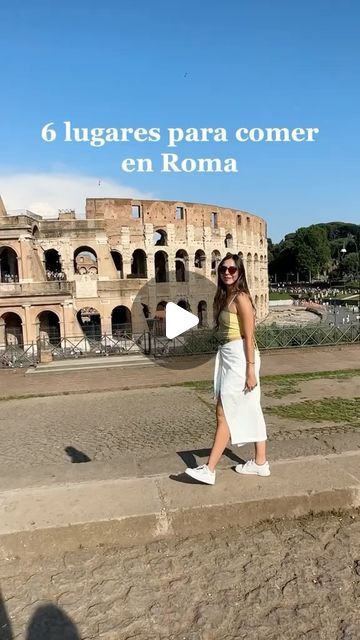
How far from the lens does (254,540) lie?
2.94 metres

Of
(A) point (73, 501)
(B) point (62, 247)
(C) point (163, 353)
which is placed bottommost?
(C) point (163, 353)

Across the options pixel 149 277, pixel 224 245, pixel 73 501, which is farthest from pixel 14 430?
pixel 224 245

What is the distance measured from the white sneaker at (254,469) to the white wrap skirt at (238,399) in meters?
0.19

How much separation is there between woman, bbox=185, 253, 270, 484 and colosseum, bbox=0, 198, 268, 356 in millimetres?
19777

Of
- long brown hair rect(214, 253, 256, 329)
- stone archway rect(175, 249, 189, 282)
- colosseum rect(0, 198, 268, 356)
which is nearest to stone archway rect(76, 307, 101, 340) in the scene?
colosseum rect(0, 198, 268, 356)

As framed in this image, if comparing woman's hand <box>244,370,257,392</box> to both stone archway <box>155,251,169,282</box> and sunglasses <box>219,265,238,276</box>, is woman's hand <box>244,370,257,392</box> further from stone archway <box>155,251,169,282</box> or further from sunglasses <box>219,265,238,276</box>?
stone archway <box>155,251,169,282</box>

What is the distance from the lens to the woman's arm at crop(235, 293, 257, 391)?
11.0ft

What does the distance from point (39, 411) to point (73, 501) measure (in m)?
6.69

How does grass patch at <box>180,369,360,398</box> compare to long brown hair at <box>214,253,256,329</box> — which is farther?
grass patch at <box>180,369,360,398</box>

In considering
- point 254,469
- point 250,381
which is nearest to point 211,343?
point 254,469

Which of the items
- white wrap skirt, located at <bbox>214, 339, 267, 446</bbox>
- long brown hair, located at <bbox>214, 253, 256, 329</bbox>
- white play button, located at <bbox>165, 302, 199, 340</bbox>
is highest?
long brown hair, located at <bbox>214, 253, 256, 329</bbox>

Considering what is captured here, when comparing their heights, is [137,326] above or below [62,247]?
below

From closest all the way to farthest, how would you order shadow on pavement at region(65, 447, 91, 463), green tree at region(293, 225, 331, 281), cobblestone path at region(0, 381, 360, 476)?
cobblestone path at region(0, 381, 360, 476), shadow on pavement at region(65, 447, 91, 463), green tree at region(293, 225, 331, 281)

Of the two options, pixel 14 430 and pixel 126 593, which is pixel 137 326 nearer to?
pixel 14 430
